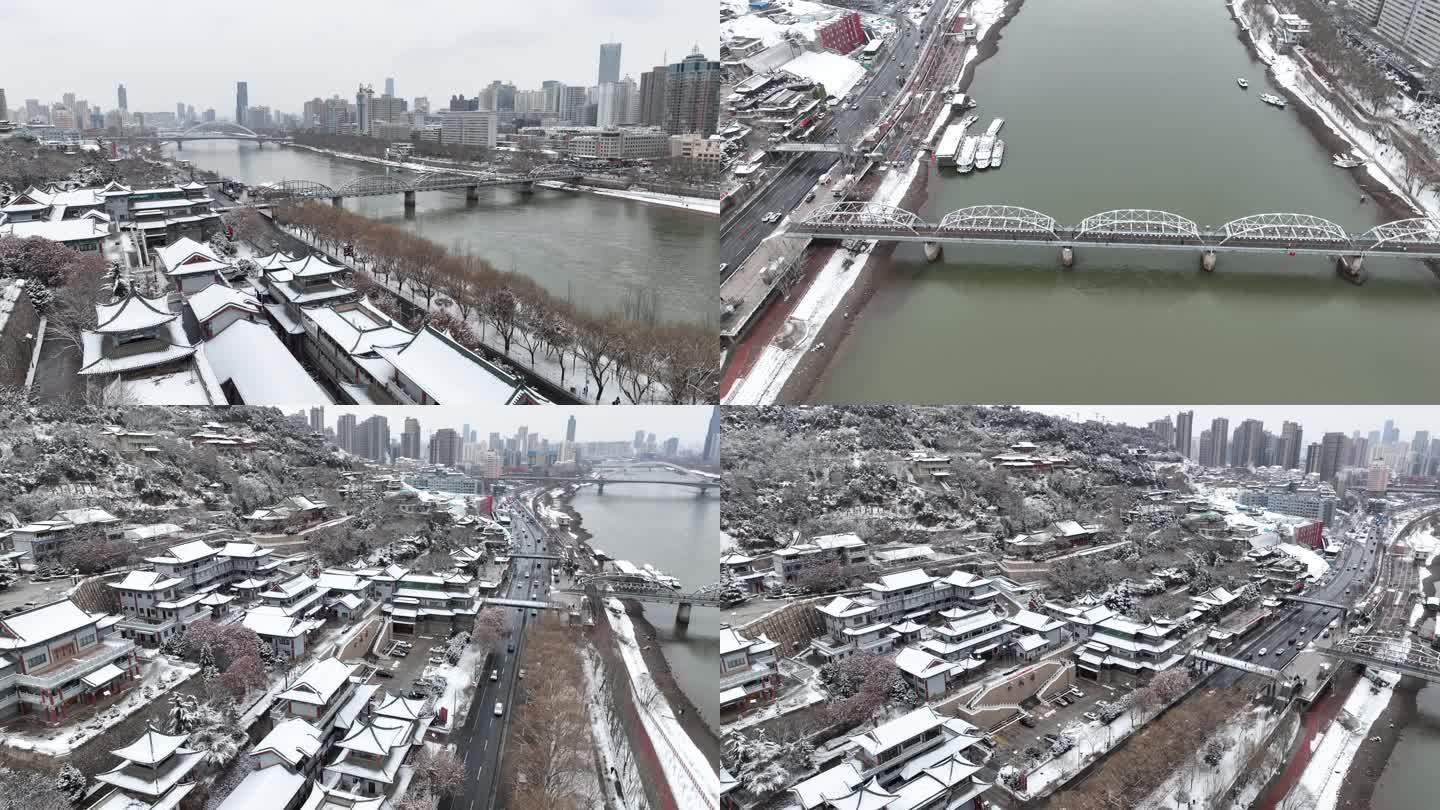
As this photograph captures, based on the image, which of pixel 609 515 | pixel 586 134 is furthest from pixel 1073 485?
pixel 586 134

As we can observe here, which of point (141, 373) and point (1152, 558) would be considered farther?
point (1152, 558)

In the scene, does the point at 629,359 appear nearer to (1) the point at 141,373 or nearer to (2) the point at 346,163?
(1) the point at 141,373

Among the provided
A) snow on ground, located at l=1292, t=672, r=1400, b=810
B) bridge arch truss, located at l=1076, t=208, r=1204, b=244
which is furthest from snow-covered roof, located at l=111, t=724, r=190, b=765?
bridge arch truss, located at l=1076, t=208, r=1204, b=244

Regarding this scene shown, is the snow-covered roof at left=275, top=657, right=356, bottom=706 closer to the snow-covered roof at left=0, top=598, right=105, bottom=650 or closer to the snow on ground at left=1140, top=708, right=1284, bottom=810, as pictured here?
the snow-covered roof at left=0, top=598, right=105, bottom=650

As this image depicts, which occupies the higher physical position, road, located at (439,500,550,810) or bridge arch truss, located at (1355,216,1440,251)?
bridge arch truss, located at (1355,216,1440,251)

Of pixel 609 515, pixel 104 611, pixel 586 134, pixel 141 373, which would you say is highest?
pixel 586 134
